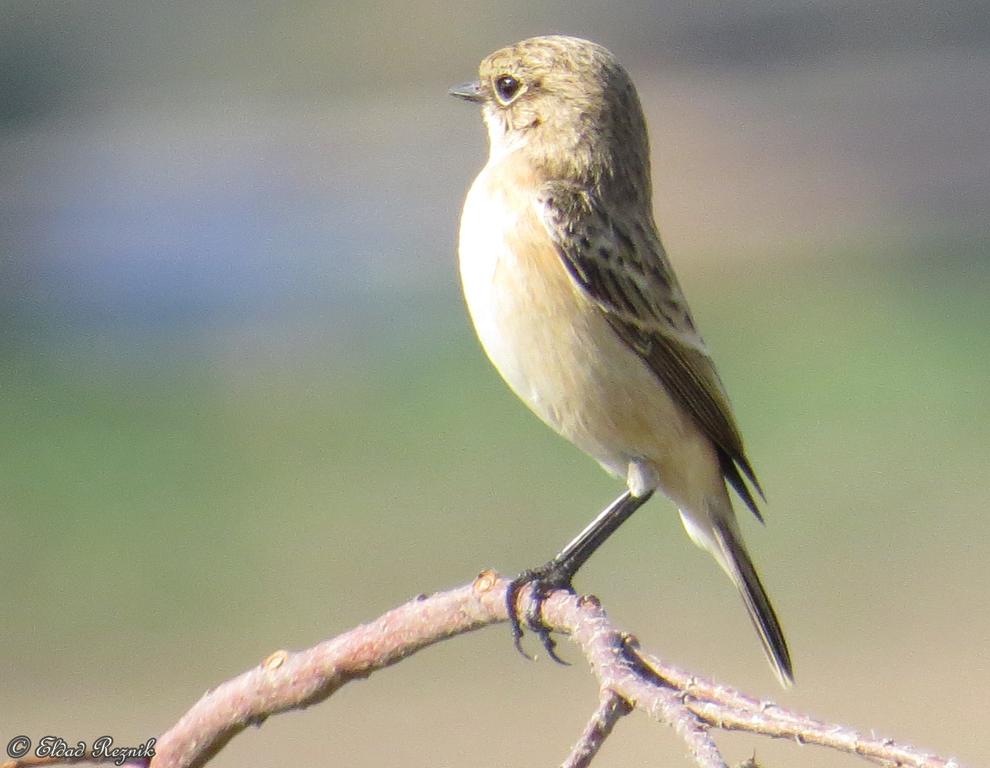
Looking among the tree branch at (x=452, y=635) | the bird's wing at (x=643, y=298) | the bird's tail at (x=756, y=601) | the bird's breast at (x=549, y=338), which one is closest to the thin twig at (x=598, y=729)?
the tree branch at (x=452, y=635)

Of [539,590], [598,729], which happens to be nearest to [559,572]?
[539,590]

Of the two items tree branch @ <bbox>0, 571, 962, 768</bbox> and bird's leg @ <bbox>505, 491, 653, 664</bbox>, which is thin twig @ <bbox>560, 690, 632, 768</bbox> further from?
bird's leg @ <bbox>505, 491, 653, 664</bbox>

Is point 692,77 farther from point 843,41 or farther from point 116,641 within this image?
point 116,641

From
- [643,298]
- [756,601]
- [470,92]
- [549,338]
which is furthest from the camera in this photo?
[470,92]

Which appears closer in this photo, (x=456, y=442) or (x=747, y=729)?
(x=747, y=729)

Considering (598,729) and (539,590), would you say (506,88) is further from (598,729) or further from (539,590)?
(598,729)

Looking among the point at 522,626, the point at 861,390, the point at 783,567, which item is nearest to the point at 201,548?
the point at 783,567
